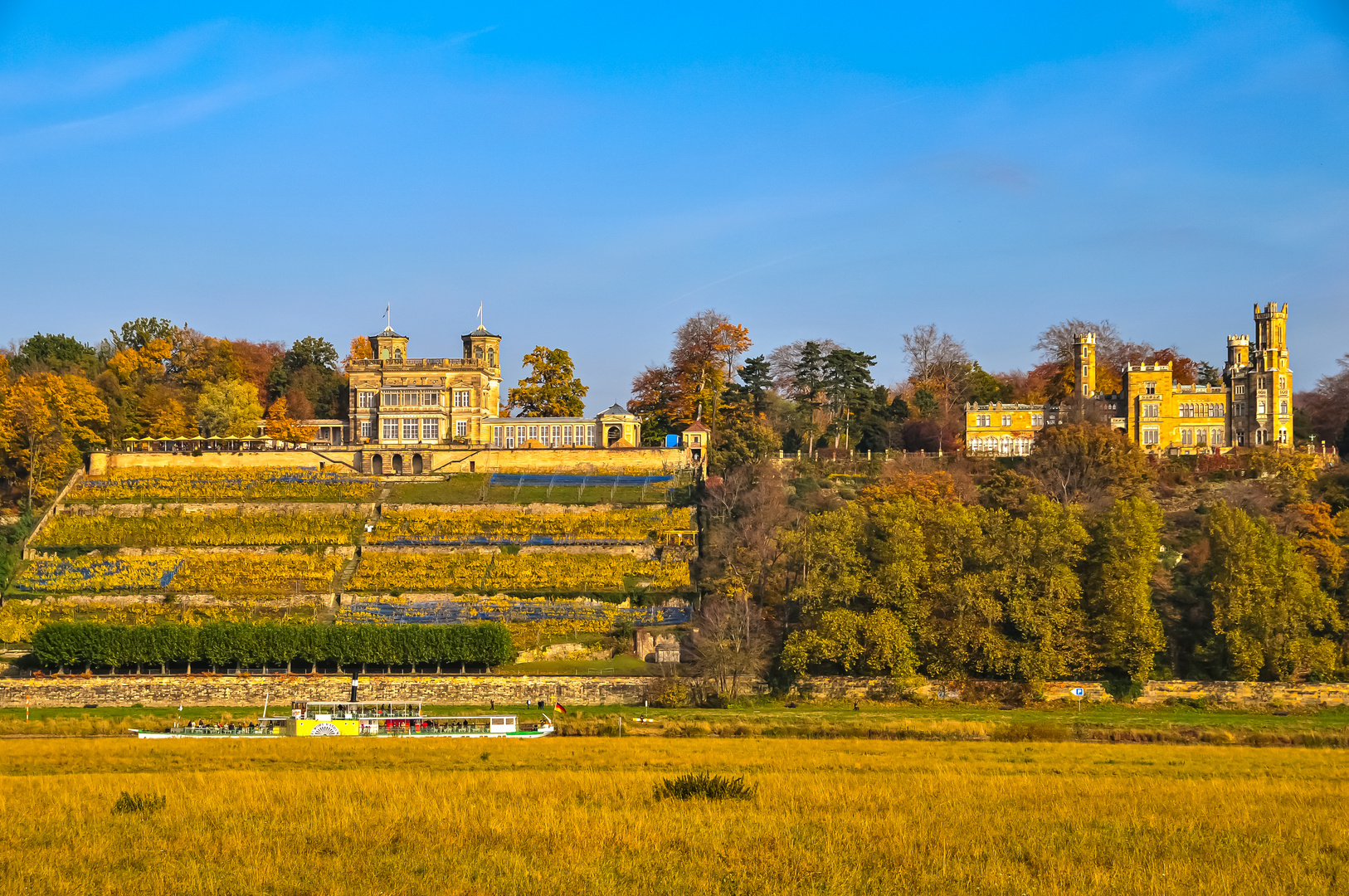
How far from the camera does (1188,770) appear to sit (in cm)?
3102

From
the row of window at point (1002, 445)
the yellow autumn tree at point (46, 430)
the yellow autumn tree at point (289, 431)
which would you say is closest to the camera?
the yellow autumn tree at point (46, 430)

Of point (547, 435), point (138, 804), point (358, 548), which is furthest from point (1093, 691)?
point (547, 435)

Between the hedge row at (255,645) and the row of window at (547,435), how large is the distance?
33290 millimetres

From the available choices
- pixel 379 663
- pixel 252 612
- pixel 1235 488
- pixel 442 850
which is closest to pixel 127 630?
pixel 252 612

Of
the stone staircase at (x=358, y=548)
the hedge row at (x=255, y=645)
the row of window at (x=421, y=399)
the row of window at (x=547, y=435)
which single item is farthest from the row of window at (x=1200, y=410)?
the stone staircase at (x=358, y=548)

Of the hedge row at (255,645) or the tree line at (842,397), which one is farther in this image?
the tree line at (842,397)

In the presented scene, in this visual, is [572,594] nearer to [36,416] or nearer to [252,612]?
[252,612]

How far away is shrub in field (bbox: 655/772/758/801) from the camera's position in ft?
78.4

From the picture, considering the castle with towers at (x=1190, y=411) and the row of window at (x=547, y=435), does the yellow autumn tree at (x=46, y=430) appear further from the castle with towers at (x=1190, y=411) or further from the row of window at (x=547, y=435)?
the castle with towers at (x=1190, y=411)

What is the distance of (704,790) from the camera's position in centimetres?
2414

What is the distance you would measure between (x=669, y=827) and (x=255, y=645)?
35.4 metres

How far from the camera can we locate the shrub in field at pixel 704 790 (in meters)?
23.9

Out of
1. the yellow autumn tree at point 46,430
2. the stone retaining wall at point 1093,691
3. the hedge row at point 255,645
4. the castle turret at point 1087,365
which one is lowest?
the stone retaining wall at point 1093,691

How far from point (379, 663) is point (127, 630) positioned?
10.5 meters
